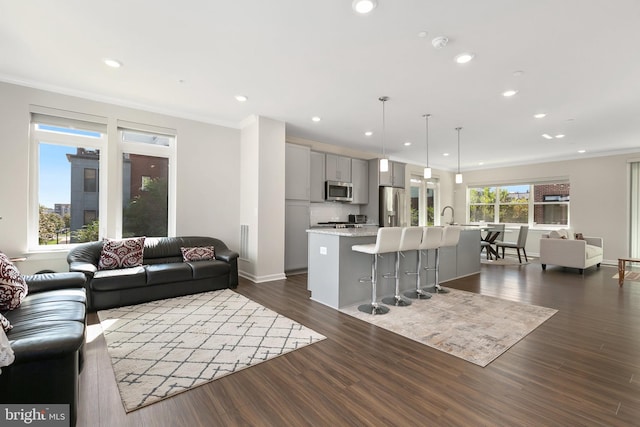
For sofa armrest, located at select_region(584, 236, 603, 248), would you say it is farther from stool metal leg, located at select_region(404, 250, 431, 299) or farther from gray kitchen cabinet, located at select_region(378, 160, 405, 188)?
stool metal leg, located at select_region(404, 250, 431, 299)

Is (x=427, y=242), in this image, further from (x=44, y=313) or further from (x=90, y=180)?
(x=90, y=180)

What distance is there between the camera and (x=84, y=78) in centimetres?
363

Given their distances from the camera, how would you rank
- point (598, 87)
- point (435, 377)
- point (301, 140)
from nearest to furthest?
point (435, 377)
point (598, 87)
point (301, 140)

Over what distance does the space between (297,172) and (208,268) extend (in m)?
2.56

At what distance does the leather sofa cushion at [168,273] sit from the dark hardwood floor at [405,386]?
793 mm

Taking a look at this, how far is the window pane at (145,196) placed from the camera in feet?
14.9

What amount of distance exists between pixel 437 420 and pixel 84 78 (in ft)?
16.5

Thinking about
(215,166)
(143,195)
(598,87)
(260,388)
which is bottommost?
(260,388)

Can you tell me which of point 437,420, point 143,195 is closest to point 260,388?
point 437,420

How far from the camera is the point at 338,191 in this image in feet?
21.8

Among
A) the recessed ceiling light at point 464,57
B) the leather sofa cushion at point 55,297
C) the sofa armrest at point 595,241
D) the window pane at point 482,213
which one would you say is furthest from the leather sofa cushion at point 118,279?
the window pane at point 482,213

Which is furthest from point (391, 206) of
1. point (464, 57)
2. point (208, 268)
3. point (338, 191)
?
point (208, 268)

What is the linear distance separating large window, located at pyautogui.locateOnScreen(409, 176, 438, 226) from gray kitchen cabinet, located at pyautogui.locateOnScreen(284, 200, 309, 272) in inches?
176

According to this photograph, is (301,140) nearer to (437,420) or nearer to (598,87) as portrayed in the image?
(598,87)
